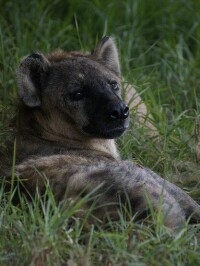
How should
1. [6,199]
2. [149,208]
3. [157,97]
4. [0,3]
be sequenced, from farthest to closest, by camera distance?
[0,3] → [157,97] → [6,199] → [149,208]

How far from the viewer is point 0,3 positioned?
10078 millimetres

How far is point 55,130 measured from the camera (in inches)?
280

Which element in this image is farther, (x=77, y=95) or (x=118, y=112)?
(x=77, y=95)

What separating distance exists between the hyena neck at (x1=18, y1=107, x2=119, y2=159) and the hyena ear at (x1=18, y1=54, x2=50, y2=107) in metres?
0.11

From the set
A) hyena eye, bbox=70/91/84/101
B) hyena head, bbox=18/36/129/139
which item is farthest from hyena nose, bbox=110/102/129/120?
hyena eye, bbox=70/91/84/101

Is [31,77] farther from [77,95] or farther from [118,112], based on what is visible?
[118,112]

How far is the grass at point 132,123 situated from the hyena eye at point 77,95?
797 mm

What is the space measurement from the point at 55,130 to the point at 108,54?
0.92 m

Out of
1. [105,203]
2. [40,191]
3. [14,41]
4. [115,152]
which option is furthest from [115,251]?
[14,41]

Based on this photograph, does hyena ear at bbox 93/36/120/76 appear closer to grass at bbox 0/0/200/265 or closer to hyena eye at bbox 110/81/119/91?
hyena eye at bbox 110/81/119/91

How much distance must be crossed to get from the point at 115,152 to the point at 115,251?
2.00 m

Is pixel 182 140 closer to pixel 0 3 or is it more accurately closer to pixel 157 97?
pixel 157 97

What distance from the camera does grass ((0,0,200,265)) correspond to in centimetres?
545

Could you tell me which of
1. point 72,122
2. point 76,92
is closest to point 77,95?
point 76,92
